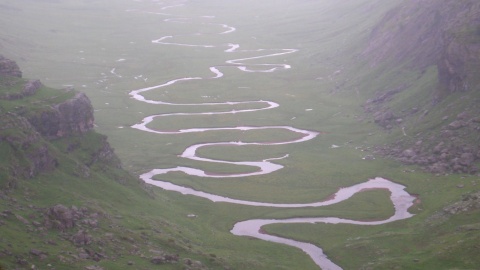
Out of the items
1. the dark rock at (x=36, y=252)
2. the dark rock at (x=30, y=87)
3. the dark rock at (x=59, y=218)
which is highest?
the dark rock at (x=30, y=87)

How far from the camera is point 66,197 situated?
82.8 metres

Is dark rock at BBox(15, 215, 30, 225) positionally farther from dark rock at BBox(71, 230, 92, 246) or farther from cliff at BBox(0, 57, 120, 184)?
cliff at BBox(0, 57, 120, 184)

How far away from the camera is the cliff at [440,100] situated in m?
122

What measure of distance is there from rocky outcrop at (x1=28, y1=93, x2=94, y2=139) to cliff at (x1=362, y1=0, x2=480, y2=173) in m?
62.1

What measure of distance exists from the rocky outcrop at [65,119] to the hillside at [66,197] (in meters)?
0.15

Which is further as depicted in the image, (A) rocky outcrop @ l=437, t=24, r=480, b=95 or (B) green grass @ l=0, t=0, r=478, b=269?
(A) rocky outcrop @ l=437, t=24, r=480, b=95

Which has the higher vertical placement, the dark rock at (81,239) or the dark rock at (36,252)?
the dark rock at (36,252)

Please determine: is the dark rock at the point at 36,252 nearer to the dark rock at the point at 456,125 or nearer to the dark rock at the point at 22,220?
the dark rock at the point at 22,220

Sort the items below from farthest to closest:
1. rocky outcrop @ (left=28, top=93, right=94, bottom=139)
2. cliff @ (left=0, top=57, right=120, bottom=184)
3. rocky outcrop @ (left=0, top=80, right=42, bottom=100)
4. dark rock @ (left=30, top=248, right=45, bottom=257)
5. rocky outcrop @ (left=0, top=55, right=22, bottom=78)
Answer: rocky outcrop @ (left=0, top=55, right=22, bottom=78) < rocky outcrop @ (left=0, top=80, right=42, bottom=100) < rocky outcrop @ (left=28, top=93, right=94, bottom=139) < cliff @ (left=0, top=57, right=120, bottom=184) < dark rock @ (left=30, top=248, right=45, bottom=257)

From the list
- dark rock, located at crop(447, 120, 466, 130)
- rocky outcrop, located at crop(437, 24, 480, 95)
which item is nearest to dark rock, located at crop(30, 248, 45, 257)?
dark rock, located at crop(447, 120, 466, 130)

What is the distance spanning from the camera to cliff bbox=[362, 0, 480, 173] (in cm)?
12238

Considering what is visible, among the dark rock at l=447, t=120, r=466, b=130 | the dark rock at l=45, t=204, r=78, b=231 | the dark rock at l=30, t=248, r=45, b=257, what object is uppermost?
the dark rock at l=30, t=248, r=45, b=257

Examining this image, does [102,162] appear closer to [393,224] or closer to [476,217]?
[393,224]

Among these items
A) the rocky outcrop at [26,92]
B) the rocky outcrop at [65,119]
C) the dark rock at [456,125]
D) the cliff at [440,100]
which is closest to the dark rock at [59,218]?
the rocky outcrop at [65,119]
